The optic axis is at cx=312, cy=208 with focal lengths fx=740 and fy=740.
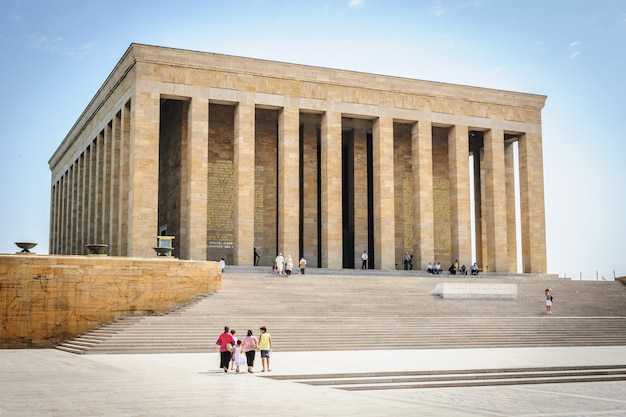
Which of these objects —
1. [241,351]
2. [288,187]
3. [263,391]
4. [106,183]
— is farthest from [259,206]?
[263,391]

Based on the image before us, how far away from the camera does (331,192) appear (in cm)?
3459

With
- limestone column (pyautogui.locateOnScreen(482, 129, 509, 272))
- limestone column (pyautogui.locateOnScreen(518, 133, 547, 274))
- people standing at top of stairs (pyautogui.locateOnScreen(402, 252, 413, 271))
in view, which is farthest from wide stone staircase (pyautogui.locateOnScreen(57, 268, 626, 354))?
limestone column (pyautogui.locateOnScreen(518, 133, 547, 274))

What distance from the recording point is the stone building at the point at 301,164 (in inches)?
1273

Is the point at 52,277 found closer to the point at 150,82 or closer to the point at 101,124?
the point at 150,82

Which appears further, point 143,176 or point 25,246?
point 143,176

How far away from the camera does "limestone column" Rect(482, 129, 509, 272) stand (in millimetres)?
37406

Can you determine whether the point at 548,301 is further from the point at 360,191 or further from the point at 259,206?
the point at 259,206

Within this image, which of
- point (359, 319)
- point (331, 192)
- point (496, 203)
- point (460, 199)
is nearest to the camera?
point (359, 319)

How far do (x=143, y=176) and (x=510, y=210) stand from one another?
19576 mm

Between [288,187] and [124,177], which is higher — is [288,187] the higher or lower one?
the lower one

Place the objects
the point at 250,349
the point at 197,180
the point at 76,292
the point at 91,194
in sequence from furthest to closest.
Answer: the point at 91,194 → the point at 197,180 → the point at 76,292 → the point at 250,349

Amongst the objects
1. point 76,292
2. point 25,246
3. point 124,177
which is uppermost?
point 124,177

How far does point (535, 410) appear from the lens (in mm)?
10375

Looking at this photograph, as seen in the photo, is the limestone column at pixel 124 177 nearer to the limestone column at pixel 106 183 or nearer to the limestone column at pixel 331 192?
the limestone column at pixel 106 183
